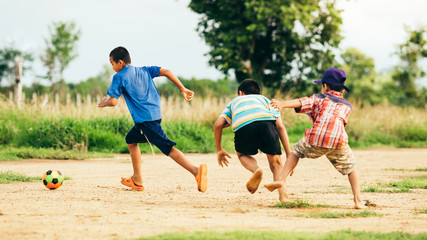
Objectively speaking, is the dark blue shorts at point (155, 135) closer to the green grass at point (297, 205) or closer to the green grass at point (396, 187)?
the green grass at point (297, 205)

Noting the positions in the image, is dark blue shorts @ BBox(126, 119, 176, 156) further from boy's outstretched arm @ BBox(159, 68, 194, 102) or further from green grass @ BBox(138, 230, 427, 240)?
green grass @ BBox(138, 230, 427, 240)

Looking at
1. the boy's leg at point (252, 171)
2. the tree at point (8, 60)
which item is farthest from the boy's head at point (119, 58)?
the tree at point (8, 60)

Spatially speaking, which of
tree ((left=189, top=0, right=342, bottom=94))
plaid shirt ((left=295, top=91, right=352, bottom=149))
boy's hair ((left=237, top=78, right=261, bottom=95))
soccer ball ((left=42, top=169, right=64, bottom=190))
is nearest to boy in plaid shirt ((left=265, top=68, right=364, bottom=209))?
plaid shirt ((left=295, top=91, right=352, bottom=149))

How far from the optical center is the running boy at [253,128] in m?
5.81

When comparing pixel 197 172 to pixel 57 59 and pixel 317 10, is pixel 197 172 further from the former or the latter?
pixel 57 59

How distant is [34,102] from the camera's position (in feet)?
52.0

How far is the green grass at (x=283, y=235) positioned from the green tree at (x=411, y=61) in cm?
3591

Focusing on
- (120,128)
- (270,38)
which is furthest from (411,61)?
(120,128)

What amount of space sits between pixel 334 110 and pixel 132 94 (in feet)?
8.40

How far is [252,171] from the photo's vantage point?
19.7 feet

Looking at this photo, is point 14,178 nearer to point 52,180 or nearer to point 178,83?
point 52,180

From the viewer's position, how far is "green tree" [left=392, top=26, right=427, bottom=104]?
1463 inches

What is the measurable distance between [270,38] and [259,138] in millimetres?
22337

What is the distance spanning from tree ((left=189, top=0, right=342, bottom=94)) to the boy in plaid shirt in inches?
769
